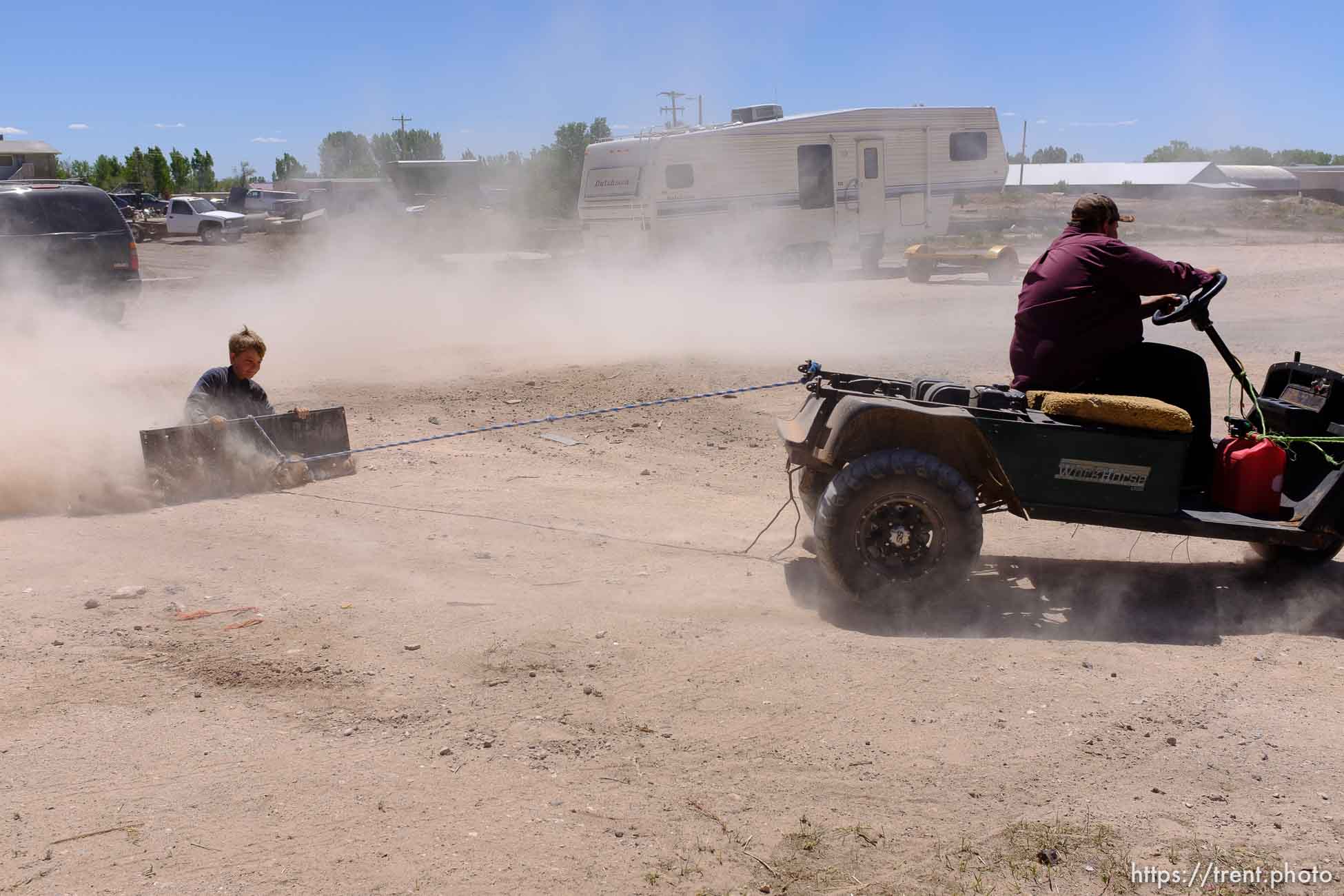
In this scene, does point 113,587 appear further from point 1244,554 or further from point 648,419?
point 1244,554

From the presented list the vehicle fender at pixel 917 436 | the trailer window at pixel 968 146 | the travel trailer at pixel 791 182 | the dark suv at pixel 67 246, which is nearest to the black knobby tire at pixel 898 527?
the vehicle fender at pixel 917 436

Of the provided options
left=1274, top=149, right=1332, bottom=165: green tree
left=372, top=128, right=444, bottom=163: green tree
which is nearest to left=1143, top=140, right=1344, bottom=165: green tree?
left=1274, top=149, right=1332, bottom=165: green tree

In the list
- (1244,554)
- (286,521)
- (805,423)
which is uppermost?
(805,423)

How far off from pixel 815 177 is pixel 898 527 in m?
18.1

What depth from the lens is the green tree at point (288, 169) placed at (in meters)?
54.7

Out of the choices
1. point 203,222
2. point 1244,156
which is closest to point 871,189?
point 203,222

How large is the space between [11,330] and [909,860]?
43.8 ft

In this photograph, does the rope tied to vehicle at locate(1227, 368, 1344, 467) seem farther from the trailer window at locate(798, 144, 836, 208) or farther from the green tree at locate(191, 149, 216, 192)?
the green tree at locate(191, 149, 216, 192)

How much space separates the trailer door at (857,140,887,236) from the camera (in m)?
22.5

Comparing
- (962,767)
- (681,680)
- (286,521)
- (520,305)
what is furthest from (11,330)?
(962,767)

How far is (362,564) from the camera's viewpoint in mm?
5996

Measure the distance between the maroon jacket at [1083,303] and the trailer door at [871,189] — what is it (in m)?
17.4

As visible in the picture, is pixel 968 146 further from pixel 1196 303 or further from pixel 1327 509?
pixel 1327 509

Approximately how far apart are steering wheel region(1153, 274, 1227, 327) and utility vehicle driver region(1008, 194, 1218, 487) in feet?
0.17
